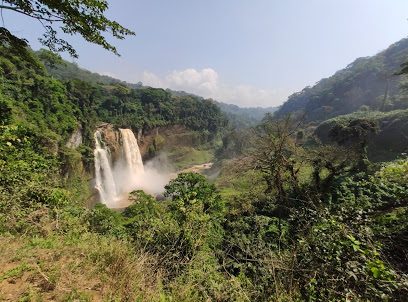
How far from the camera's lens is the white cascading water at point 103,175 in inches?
1422

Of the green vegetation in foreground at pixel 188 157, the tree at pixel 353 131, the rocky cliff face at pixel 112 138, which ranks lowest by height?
the green vegetation in foreground at pixel 188 157

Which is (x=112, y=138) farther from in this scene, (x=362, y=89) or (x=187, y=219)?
(x=362, y=89)

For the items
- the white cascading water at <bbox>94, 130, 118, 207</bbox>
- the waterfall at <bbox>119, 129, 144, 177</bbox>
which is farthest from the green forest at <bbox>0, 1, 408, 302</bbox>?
the waterfall at <bbox>119, 129, 144, 177</bbox>

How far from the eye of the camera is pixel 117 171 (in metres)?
42.8

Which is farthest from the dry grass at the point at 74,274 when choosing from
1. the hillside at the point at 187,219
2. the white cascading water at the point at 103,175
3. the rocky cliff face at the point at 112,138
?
the rocky cliff face at the point at 112,138

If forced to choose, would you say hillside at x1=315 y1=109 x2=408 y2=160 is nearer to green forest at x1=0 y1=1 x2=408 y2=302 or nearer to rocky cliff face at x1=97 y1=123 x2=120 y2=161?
green forest at x1=0 y1=1 x2=408 y2=302

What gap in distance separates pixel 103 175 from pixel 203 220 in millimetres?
30822

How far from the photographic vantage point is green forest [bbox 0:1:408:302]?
440 cm

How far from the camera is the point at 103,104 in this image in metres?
57.5

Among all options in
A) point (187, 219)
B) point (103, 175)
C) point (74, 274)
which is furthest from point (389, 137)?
point (74, 274)

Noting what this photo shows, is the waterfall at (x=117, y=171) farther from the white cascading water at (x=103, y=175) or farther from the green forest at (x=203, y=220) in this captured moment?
the green forest at (x=203, y=220)

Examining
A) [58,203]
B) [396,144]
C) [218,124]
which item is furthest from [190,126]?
[58,203]

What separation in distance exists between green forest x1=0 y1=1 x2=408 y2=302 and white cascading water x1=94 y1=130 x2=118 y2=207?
1.21 m

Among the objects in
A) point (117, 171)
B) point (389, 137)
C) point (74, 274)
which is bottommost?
point (389, 137)
